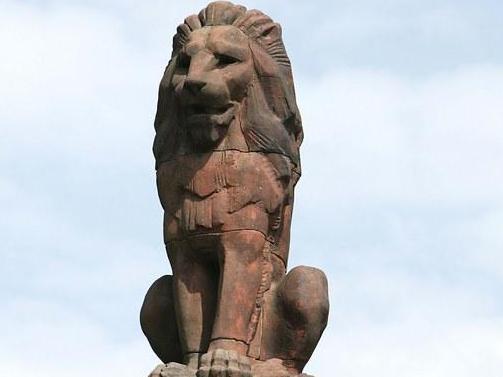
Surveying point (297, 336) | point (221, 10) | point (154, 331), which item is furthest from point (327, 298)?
point (221, 10)

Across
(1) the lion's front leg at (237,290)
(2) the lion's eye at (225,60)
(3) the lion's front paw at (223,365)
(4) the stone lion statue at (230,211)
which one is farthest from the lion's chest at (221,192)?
(3) the lion's front paw at (223,365)

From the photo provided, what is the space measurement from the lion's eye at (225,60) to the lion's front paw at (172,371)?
307 cm

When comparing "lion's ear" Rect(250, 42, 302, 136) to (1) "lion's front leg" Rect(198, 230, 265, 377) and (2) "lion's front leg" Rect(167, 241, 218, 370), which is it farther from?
(2) "lion's front leg" Rect(167, 241, 218, 370)

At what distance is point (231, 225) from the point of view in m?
19.6

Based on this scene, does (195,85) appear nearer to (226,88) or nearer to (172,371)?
(226,88)

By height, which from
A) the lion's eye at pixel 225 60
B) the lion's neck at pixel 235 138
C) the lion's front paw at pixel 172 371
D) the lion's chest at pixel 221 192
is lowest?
the lion's front paw at pixel 172 371

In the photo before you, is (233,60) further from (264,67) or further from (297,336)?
(297,336)

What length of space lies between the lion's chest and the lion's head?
0.16 meters

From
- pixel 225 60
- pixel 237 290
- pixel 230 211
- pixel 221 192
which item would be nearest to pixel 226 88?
pixel 225 60

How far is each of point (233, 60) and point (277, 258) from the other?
2032 mm

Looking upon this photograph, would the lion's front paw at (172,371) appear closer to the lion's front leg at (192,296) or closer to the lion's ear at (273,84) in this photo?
the lion's front leg at (192,296)

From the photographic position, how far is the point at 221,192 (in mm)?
19609

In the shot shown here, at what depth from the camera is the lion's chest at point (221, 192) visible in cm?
1958

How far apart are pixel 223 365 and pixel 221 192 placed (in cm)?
176
